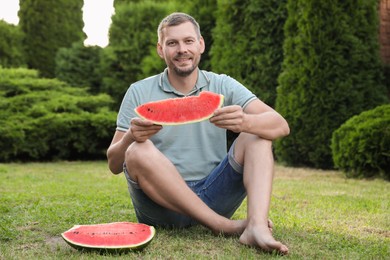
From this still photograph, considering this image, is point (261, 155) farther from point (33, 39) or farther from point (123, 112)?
point (33, 39)

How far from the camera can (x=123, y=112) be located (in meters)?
3.44

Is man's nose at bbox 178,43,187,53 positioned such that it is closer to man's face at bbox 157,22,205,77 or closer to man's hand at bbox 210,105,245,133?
man's face at bbox 157,22,205,77

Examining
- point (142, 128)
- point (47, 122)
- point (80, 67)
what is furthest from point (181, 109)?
point (80, 67)

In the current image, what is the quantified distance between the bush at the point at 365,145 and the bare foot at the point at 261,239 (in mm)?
4136

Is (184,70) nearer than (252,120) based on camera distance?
No

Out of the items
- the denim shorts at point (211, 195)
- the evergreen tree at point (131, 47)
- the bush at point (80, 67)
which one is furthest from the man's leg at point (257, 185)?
the bush at point (80, 67)

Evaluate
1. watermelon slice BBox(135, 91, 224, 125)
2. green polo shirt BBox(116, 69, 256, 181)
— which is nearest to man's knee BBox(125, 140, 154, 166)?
watermelon slice BBox(135, 91, 224, 125)

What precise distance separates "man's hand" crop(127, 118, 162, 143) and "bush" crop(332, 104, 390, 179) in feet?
14.5

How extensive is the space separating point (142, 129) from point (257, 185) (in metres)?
0.69

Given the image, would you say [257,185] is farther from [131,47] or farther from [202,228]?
[131,47]

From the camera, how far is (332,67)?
8.15m

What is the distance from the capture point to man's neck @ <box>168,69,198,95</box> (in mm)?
3535

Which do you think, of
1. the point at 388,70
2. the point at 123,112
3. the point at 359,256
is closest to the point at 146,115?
the point at 123,112

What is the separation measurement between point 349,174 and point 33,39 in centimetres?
1025
